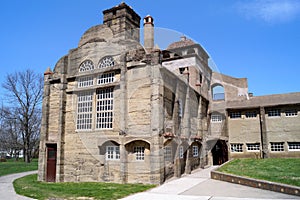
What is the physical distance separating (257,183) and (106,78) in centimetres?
1141

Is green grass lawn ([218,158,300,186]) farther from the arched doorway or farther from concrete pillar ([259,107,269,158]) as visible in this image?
the arched doorway

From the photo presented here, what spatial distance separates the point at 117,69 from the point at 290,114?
18.2m

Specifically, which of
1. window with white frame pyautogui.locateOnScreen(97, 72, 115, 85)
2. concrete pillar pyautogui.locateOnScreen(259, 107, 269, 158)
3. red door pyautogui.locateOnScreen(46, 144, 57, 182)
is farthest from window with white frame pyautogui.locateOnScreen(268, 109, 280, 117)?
red door pyautogui.locateOnScreen(46, 144, 57, 182)

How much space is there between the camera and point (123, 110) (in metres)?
15.2

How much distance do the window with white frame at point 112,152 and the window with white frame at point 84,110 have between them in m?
2.22

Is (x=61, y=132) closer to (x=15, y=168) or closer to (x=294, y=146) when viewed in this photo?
(x=15, y=168)

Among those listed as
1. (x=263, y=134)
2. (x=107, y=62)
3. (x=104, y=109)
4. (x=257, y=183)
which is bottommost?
(x=257, y=183)

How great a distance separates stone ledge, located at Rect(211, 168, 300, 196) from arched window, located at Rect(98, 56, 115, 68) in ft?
33.7

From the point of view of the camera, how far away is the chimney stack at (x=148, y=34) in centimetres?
A: 1469

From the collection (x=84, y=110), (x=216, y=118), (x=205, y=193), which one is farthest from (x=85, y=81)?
(x=216, y=118)

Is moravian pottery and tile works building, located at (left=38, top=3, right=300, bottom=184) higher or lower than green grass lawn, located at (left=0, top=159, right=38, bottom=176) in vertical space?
higher

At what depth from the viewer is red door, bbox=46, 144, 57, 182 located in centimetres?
1820

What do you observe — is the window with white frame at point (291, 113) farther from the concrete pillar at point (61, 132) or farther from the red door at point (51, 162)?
the red door at point (51, 162)

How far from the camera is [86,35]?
19078mm
